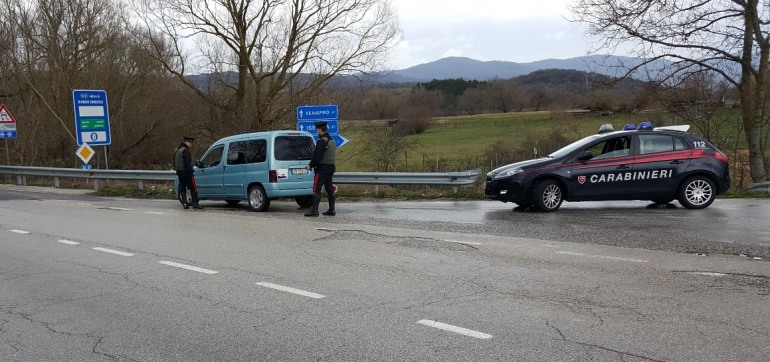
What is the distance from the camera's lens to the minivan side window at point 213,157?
49.9 feet

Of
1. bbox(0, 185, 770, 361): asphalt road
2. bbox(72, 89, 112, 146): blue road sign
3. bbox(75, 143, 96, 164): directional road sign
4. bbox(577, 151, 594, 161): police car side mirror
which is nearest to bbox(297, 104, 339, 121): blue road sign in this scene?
bbox(0, 185, 770, 361): asphalt road

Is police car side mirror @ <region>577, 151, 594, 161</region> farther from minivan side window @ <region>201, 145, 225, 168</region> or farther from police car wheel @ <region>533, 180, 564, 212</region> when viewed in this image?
minivan side window @ <region>201, 145, 225, 168</region>

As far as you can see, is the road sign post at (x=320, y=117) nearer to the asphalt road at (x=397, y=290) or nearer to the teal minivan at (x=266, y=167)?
the teal minivan at (x=266, y=167)

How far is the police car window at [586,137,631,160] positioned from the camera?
12203mm

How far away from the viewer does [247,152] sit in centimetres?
1438

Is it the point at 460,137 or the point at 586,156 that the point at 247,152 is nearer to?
the point at 586,156

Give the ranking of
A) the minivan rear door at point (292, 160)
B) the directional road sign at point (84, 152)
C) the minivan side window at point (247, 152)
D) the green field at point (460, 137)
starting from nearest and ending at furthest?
the minivan rear door at point (292, 160)
the minivan side window at point (247, 152)
the directional road sign at point (84, 152)
the green field at point (460, 137)

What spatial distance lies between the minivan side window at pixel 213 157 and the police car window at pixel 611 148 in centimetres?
852

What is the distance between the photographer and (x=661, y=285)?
6.25 metres

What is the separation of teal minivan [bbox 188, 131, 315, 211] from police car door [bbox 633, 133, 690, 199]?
6.95 meters

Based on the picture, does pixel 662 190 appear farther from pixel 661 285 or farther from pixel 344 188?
pixel 344 188

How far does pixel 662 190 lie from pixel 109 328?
1040 centimetres

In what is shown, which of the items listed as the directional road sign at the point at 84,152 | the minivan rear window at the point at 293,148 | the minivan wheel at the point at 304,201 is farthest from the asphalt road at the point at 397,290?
the directional road sign at the point at 84,152

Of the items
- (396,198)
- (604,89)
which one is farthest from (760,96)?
(396,198)
